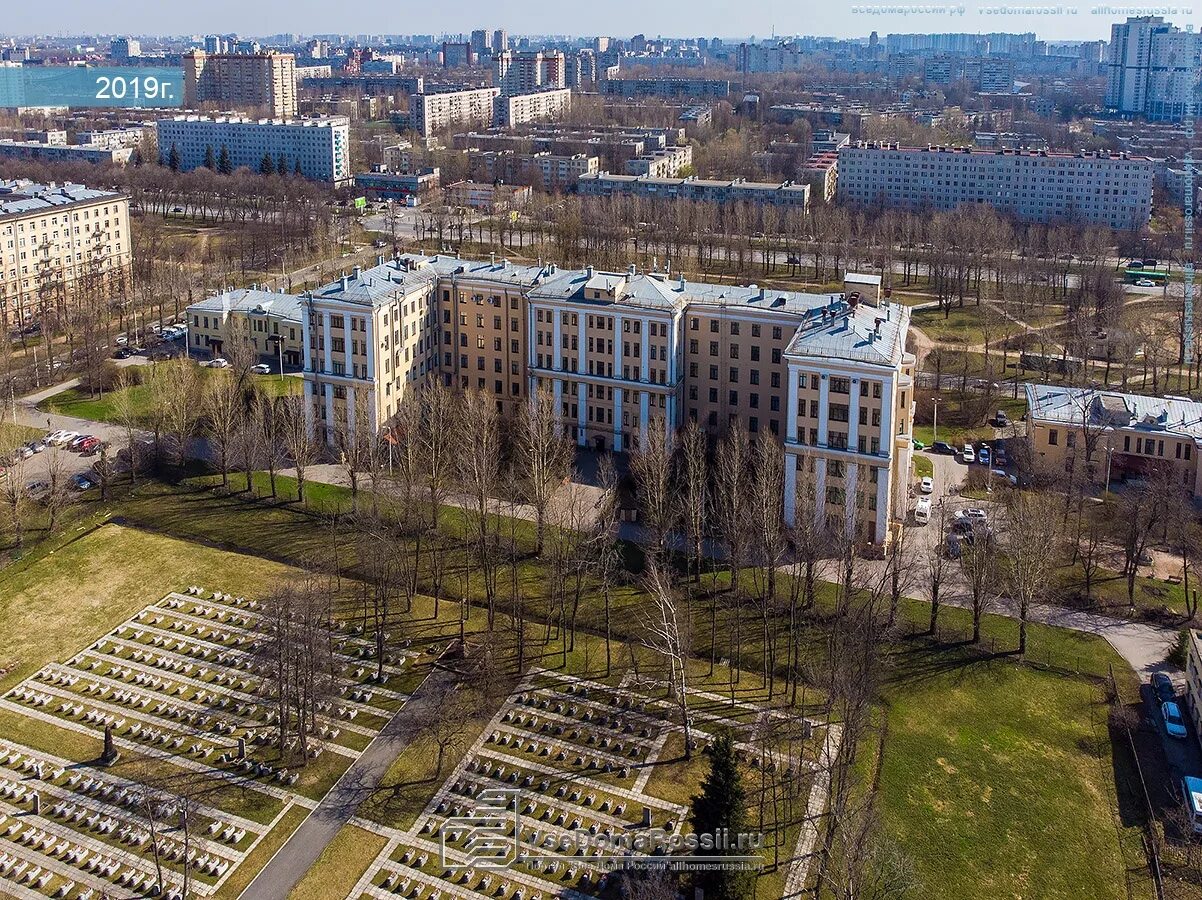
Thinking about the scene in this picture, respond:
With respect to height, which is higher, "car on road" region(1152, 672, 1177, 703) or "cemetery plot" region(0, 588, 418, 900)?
"car on road" region(1152, 672, 1177, 703)

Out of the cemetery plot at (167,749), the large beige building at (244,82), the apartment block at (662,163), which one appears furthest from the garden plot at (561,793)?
the large beige building at (244,82)

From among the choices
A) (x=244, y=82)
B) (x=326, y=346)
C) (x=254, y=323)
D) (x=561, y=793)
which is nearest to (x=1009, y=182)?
(x=254, y=323)

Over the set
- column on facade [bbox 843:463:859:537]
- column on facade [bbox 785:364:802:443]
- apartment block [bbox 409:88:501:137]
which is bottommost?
column on facade [bbox 843:463:859:537]

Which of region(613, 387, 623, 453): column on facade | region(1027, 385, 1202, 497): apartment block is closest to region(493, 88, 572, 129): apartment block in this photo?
region(613, 387, 623, 453): column on facade

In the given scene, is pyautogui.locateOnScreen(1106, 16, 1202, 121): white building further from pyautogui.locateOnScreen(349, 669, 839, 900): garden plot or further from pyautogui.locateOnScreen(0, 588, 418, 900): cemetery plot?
pyautogui.locateOnScreen(0, 588, 418, 900): cemetery plot

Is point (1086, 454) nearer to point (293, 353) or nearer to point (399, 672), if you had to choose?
point (399, 672)

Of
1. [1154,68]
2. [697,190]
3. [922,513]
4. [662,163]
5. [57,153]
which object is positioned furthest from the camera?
[1154,68]

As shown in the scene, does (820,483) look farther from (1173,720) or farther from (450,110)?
(450,110)

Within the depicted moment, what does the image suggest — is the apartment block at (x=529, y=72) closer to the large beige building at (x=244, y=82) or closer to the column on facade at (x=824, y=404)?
the large beige building at (x=244, y=82)
